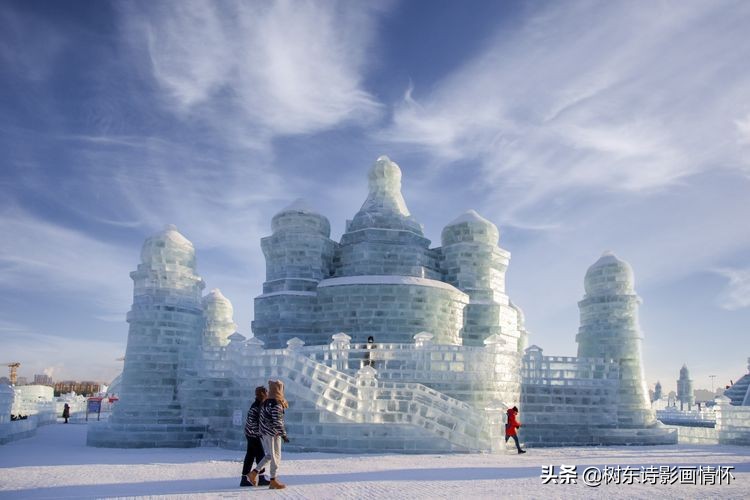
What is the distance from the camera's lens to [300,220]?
30.3 meters

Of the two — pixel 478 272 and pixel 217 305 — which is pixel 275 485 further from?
pixel 217 305

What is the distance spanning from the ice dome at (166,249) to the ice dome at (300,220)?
657 cm

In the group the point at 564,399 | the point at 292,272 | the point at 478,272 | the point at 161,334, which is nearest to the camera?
the point at 161,334

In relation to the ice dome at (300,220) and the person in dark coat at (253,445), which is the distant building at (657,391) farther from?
the person in dark coat at (253,445)

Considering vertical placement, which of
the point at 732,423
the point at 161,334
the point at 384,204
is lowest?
the point at 732,423

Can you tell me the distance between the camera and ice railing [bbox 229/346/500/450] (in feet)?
55.4

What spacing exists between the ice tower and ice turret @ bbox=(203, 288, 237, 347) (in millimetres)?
16459

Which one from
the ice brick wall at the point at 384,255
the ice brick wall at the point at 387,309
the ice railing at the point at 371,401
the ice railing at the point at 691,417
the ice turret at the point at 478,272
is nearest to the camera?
the ice railing at the point at 371,401

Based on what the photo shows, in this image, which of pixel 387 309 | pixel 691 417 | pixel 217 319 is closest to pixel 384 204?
pixel 387 309

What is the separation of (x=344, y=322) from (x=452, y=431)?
11.6 meters

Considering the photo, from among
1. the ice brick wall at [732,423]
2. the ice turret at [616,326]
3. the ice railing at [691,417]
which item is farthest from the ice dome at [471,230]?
the ice railing at [691,417]

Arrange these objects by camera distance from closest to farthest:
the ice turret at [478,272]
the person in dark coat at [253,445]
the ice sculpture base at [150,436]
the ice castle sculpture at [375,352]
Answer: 1. the person in dark coat at [253,445]
2. the ice castle sculpture at [375,352]
3. the ice sculpture base at [150,436]
4. the ice turret at [478,272]

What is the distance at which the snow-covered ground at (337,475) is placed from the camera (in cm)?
970

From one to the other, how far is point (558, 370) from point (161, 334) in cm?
1482
